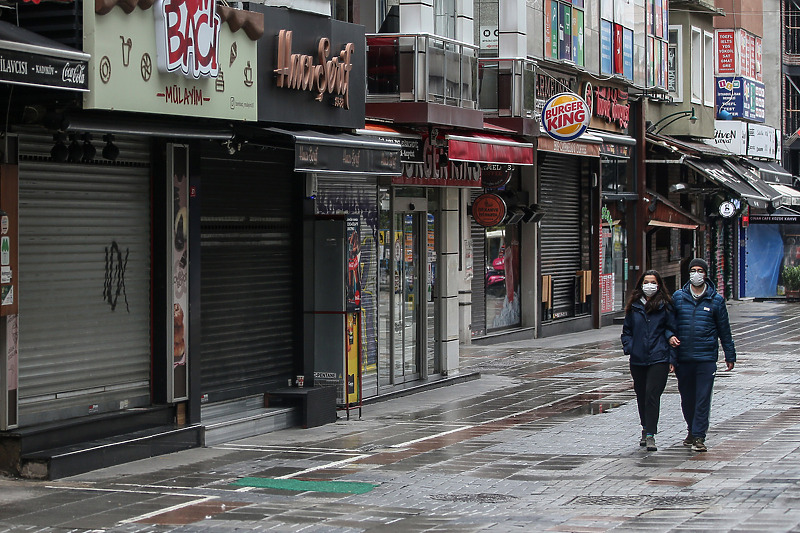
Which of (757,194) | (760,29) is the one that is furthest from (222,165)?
(760,29)

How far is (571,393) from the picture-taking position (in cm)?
1750

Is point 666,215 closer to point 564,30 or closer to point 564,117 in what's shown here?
point 564,30

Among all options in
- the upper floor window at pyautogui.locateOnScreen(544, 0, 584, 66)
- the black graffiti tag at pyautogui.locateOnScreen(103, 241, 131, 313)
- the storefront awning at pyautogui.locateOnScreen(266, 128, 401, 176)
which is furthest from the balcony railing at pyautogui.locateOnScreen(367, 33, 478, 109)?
the upper floor window at pyautogui.locateOnScreen(544, 0, 584, 66)

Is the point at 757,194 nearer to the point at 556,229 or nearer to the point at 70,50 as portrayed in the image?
the point at 556,229

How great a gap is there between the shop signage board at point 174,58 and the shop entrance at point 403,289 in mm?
4303

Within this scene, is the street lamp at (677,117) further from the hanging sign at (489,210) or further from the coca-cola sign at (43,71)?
the coca-cola sign at (43,71)

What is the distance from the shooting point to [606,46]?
1085 inches

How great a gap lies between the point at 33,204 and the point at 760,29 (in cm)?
3359

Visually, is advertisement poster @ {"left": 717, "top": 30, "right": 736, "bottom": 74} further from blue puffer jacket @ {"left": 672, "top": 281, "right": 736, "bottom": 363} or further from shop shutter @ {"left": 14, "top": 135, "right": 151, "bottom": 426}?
shop shutter @ {"left": 14, "top": 135, "right": 151, "bottom": 426}

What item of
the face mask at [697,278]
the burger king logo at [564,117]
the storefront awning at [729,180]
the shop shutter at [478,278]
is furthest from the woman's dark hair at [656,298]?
the storefront awning at [729,180]

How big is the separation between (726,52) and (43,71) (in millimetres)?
30586

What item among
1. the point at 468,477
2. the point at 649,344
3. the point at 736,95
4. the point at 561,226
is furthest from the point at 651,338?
the point at 736,95

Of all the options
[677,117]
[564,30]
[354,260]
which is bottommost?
[354,260]

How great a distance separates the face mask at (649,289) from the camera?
1273cm
